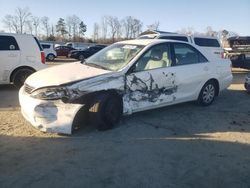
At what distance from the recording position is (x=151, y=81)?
6.51 meters

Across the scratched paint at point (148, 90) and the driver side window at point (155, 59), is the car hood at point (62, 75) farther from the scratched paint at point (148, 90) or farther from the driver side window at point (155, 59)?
the driver side window at point (155, 59)

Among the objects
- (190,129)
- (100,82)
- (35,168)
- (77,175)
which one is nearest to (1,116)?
(100,82)

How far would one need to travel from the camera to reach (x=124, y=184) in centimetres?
396

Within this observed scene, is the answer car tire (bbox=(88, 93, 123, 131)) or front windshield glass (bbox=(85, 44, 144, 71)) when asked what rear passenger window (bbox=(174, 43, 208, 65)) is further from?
car tire (bbox=(88, 93, 123, 131))

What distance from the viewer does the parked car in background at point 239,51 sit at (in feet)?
58.2

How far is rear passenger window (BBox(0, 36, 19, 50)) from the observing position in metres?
9.92

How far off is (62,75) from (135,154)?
2.04m

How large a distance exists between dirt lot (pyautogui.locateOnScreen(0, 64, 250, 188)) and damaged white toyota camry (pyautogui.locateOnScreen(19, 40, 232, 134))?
340mm

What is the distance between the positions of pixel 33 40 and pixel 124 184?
7516 mm

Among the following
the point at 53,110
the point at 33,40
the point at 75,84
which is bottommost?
the point at 53,110

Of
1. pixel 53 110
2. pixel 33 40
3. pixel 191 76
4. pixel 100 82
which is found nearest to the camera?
pixel 53 110

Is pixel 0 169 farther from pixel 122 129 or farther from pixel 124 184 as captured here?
pixel 122 129

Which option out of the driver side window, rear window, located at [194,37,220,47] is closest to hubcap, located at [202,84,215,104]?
the driver side window

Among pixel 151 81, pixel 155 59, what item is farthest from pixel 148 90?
pixel 155 59
